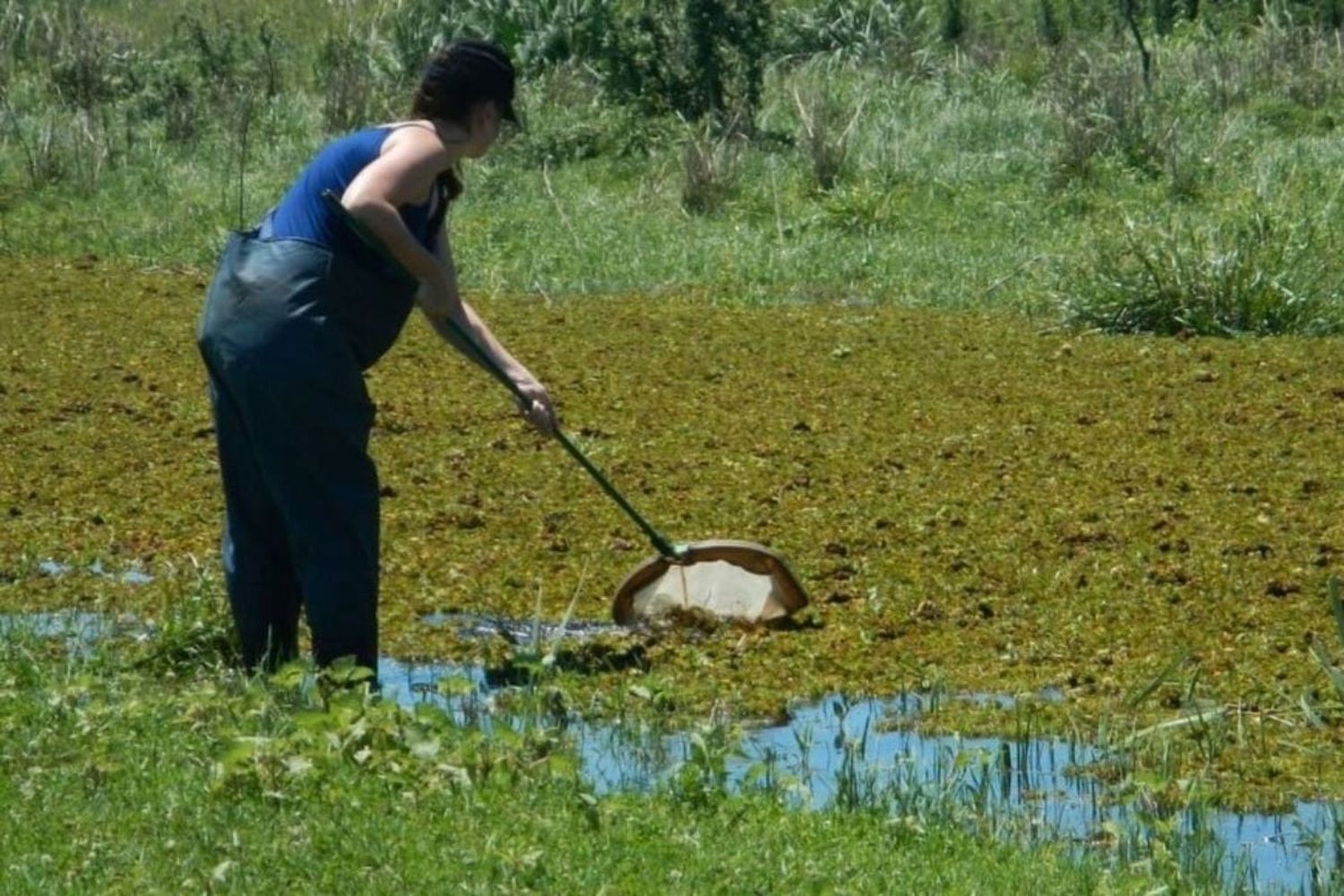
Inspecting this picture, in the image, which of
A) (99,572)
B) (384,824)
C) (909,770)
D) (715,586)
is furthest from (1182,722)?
→ (99,572)

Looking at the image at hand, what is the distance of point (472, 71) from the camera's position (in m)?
5.73

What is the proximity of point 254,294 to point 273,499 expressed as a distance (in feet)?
1.64

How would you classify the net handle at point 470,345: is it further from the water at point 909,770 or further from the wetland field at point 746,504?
the water at point 909,770

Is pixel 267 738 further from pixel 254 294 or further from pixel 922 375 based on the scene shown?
pixel 922 375

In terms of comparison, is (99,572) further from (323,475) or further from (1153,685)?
(1153,685)

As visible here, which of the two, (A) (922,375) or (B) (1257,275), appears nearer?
(A) (922,375)

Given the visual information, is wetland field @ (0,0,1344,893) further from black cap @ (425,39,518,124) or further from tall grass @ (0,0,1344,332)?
black cap @ (425,39,518,124)

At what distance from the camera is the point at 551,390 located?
33.7ft

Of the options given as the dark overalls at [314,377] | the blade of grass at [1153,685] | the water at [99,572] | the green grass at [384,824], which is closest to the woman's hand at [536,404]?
the dark overalls at [314,377]

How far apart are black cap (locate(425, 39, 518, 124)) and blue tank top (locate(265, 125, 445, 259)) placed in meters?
0.17

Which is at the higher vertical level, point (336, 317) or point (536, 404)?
point (336, 317)

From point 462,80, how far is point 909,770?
182cm

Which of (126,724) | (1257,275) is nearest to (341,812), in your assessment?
(126,724)

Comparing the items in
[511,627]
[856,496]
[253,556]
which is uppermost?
[253,556]
